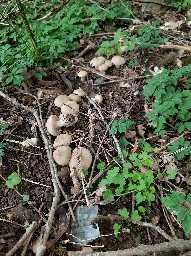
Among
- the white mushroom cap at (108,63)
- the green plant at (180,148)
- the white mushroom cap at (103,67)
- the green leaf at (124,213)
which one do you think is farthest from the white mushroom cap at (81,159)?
the white mushroom cap at (108,63)

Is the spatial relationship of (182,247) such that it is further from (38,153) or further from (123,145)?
(38,153)

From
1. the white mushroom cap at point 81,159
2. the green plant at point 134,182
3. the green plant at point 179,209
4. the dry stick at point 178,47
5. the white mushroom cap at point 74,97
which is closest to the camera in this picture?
the green plant at point 179,209

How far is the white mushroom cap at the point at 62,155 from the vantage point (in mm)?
3553

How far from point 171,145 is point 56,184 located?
1500 mm

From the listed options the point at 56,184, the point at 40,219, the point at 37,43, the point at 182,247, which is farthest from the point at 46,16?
the point at 182,247

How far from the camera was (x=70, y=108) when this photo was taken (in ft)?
13.0

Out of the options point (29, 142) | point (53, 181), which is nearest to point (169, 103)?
point (53, 181)

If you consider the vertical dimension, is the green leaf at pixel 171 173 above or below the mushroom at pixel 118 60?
below

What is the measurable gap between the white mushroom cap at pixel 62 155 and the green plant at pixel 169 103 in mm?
1112

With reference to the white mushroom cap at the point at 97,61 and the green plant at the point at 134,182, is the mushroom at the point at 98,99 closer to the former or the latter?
the white mushroom cap at the point at 97,61

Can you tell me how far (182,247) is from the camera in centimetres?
276

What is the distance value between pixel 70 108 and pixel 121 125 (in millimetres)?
721

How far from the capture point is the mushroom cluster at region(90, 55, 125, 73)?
462 cm

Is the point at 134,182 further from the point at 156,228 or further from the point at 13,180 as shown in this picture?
the point at 13,180
